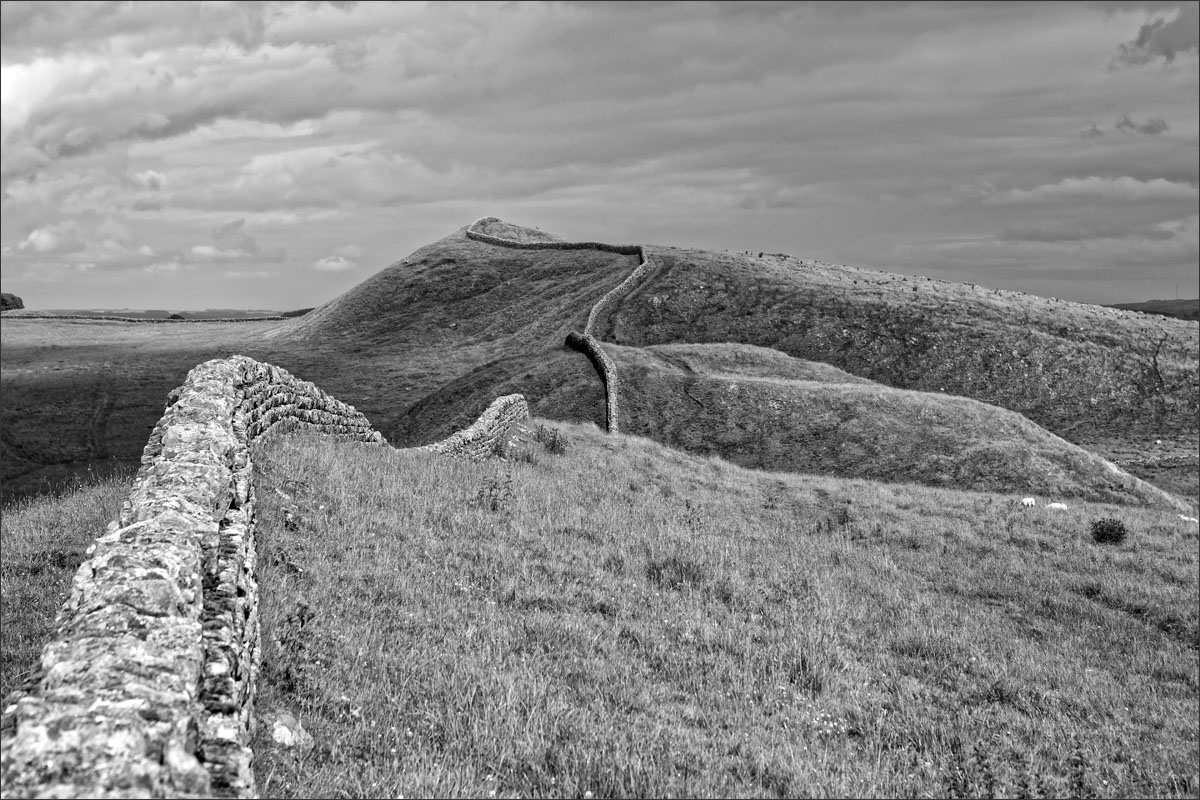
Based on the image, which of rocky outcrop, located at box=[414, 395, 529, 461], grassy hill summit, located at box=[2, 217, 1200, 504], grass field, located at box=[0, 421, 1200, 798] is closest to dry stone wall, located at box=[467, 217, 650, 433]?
grassy hill summit, located at box=[2, 217, 1200, 504]

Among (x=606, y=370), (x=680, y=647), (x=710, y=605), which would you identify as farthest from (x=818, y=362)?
(x=680, y=647)

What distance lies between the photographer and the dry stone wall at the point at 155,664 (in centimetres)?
393

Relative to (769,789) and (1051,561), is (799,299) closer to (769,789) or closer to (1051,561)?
(1051,561)

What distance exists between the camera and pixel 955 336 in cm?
6712

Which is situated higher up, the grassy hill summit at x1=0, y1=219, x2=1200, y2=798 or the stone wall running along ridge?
the stone wall running along ridge

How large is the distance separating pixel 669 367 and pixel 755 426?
31.8 feet

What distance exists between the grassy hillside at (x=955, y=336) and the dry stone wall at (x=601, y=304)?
143 cm

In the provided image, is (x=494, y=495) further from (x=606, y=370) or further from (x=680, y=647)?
(x=606, y=370)

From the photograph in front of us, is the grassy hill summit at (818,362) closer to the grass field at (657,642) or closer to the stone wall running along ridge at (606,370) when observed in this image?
the stone wall running along ridge at (606,370)

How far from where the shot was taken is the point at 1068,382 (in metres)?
62.6

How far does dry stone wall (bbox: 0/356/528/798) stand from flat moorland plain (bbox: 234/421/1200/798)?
0.84m

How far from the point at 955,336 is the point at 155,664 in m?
69.7

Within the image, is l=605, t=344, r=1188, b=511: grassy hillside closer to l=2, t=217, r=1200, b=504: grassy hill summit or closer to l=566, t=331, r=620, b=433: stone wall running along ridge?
l=2, t=217, r=1200, b=504: grassy hill summit

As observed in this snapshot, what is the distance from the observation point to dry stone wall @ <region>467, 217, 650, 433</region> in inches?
1802
